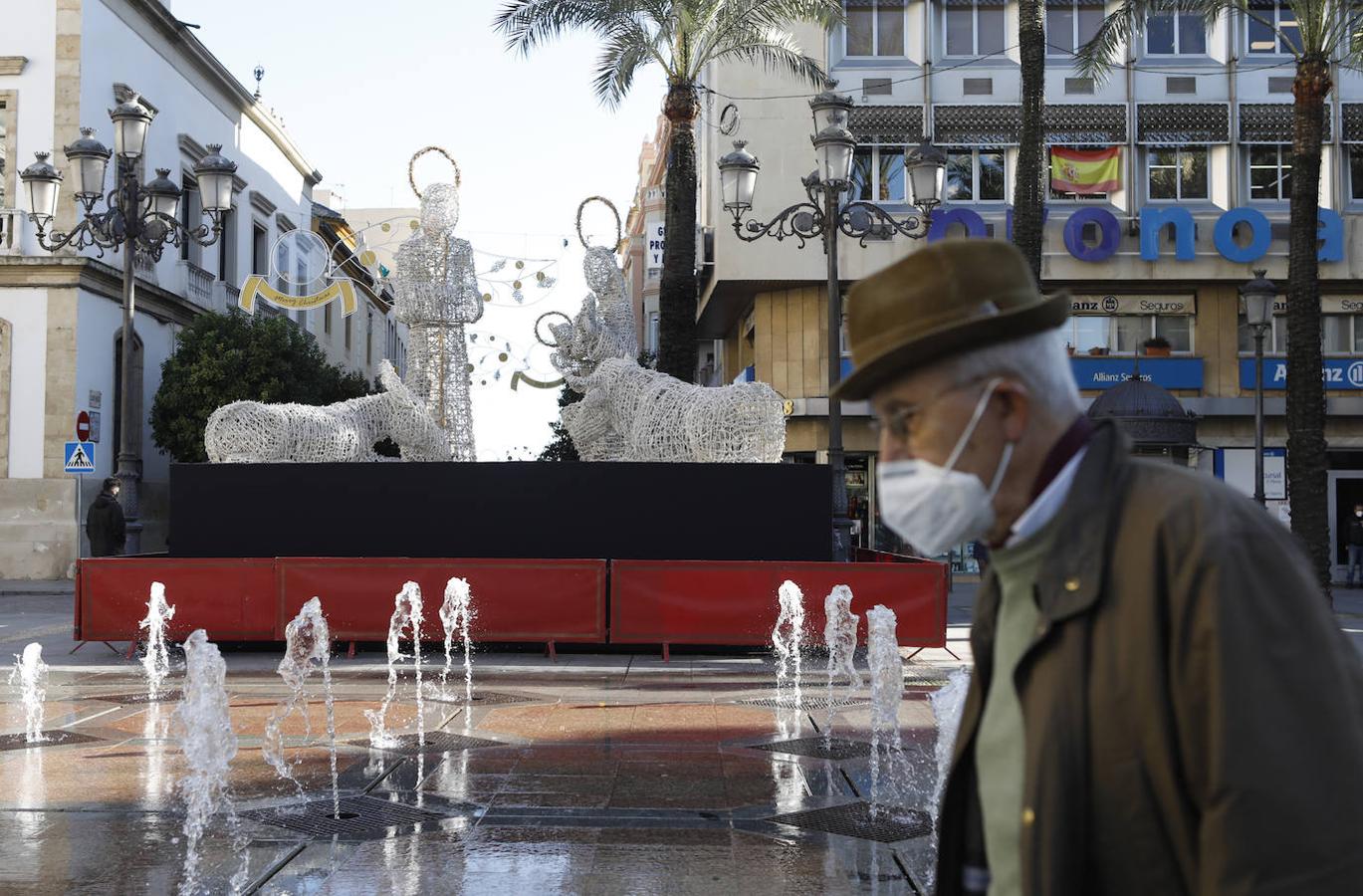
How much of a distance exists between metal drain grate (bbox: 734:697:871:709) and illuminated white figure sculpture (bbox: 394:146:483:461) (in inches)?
263

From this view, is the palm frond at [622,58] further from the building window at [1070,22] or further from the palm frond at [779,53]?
the building window at [1070,22]

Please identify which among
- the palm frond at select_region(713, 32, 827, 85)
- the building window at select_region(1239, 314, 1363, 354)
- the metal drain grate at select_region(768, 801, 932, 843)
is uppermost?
the palm frond at select_region(713, 32, 827, 85)

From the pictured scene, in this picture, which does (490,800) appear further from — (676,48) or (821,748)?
(676,48)

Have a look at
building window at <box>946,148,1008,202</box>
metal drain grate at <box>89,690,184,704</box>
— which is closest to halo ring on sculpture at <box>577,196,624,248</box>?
metal drain grate at <box>89,690,184,704</box>

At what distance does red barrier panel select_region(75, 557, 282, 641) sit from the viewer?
14.3 m

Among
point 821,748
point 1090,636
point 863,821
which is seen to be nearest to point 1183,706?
point 1090,636

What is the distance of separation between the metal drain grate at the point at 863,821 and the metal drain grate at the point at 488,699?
444 cm

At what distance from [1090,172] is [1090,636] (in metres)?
30.6

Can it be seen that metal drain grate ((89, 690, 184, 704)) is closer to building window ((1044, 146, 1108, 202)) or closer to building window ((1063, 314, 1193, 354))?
building window ((1063, 314, 1193, 354))

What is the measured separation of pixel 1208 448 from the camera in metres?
28.6

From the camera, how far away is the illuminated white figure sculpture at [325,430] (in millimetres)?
15633

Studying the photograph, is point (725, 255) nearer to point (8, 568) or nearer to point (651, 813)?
point (8, 568)

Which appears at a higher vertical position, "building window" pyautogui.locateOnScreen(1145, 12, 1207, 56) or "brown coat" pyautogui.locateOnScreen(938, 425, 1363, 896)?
"building window" pyautogui.locateOnScreen(1145, 12, 1207, 56)

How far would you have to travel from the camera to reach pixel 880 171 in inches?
1225
